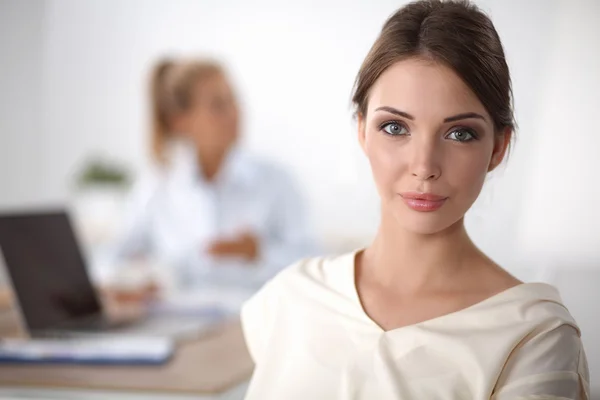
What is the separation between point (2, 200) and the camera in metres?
4.91

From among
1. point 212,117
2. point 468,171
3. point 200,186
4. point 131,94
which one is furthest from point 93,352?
point 131,94

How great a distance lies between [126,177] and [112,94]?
0.57 metres

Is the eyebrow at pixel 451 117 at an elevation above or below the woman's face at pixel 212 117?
above

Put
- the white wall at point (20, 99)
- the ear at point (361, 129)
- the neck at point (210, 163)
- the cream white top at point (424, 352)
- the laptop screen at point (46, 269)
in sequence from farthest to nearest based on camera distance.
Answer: the white wall at point (20, 99) → the neck at point (210, 163) → the laptop screen at point (46, 269) → the ear at point (361, 129) → the cream white top at point (424, 352)

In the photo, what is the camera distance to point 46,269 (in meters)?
1.82

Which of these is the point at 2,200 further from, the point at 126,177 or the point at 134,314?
the point at 134,314

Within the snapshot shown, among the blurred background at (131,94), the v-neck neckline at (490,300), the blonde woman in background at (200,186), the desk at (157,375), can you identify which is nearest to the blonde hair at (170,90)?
the blonde woman in background at (200,186)

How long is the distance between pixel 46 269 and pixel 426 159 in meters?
1.26

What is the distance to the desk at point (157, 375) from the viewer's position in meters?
1.37

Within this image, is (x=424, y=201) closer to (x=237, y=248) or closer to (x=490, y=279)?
(x=490, y=279)

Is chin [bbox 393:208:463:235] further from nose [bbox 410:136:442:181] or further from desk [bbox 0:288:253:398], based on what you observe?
desk [bbox 0:288:253:398]

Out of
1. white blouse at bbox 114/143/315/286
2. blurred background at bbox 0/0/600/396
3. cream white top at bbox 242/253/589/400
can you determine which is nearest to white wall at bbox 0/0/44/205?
blurred background at bbox 0/0/600/396

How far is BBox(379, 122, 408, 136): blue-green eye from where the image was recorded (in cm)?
80

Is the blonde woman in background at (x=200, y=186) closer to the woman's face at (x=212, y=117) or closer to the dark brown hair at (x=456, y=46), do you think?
the woman's face at (x=212, y=117)
